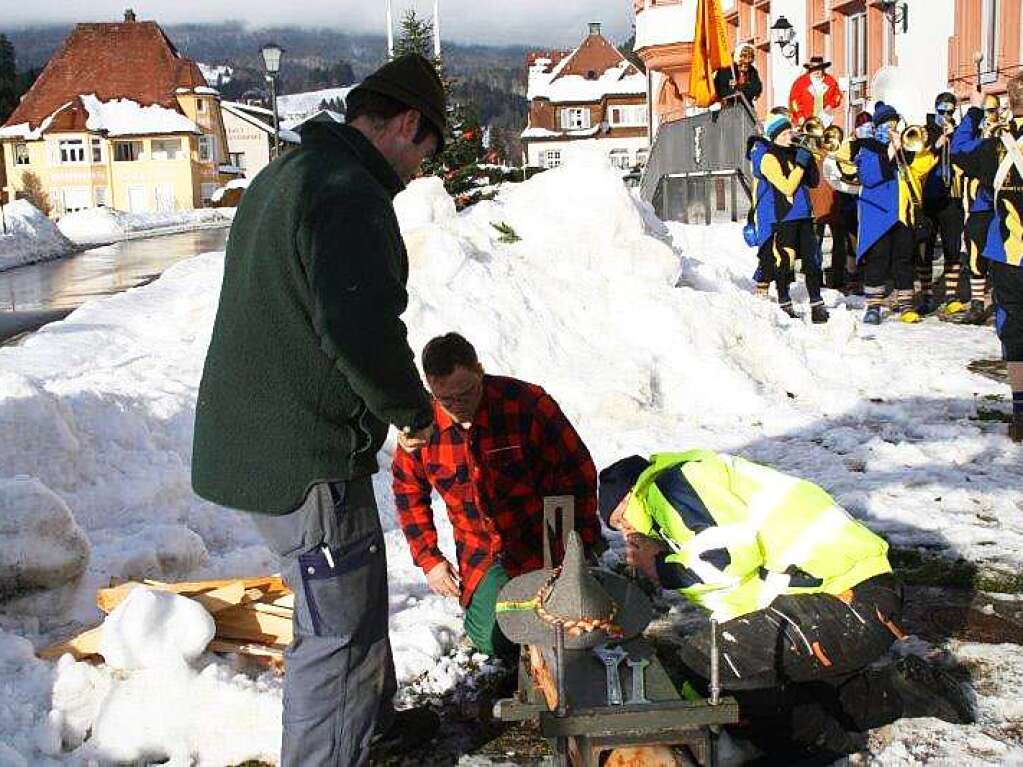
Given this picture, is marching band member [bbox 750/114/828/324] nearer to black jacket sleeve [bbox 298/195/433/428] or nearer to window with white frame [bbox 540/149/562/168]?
black jacket sleeve [bbox 298/195/433/428]

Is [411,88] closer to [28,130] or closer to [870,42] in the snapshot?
[870,42]

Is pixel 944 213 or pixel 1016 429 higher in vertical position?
pixel 944 213

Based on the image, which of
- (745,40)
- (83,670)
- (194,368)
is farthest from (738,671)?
(745,40)

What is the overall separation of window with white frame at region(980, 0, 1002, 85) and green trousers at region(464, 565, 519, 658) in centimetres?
1394

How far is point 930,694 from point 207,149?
70.9 m

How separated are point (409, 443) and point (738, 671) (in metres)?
1.28

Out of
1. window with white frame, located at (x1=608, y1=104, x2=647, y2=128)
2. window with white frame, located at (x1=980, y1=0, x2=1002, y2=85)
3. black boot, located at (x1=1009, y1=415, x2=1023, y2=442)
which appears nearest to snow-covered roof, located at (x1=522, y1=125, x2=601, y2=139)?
window with white frame, located at (x1=608, y1=104, x2=647, y2=128)

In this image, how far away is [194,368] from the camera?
750 centimetres

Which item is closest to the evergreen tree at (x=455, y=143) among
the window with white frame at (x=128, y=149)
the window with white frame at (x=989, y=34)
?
the window with white frame at (x=989, y=34)

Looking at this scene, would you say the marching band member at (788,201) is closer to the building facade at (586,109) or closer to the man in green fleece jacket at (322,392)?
the man in green fleece jacket at (322,392)

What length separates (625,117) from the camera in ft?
259

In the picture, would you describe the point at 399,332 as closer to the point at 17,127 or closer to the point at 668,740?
the point at 668,740

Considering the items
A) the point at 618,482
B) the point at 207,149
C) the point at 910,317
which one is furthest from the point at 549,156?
the point at 618,482

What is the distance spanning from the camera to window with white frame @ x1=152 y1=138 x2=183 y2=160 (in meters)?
65.7
